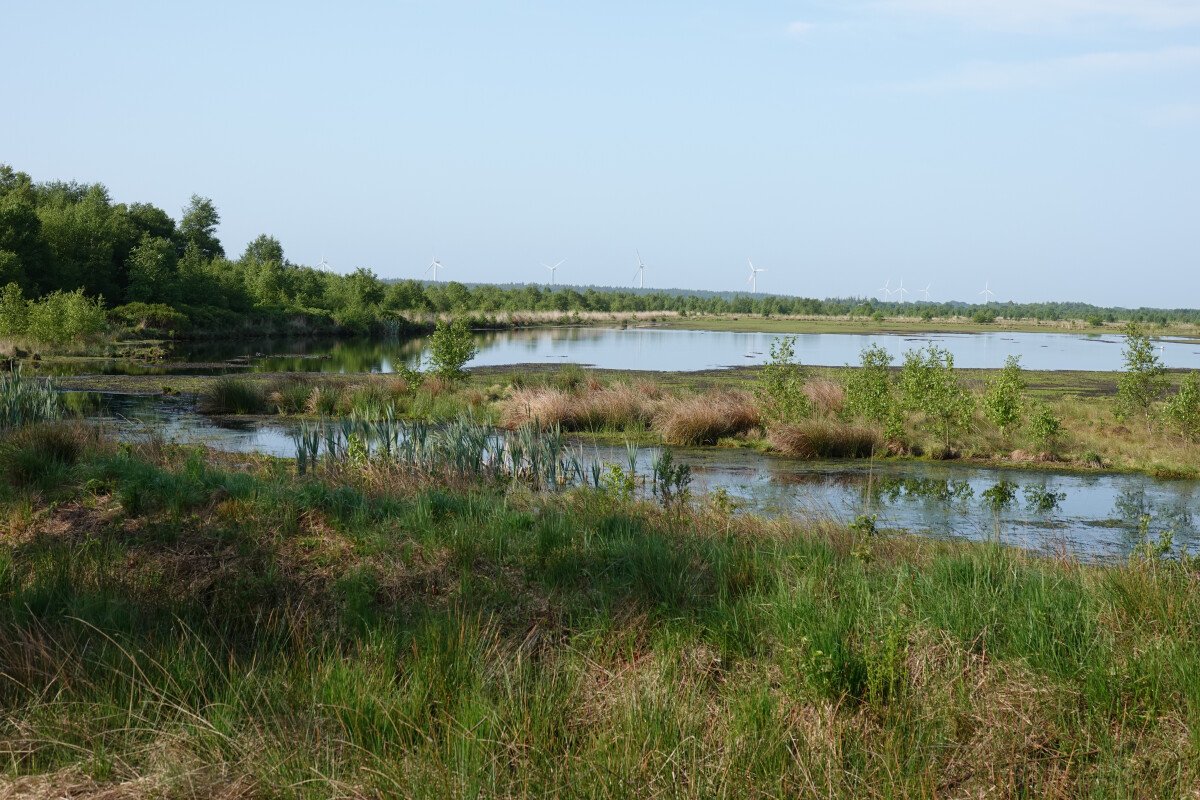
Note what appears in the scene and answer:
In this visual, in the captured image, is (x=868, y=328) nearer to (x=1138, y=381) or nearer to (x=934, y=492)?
(x=1138, y=381)

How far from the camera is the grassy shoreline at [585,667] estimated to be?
4.25 metres

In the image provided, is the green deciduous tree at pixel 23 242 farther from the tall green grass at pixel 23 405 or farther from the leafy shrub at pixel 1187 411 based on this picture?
the leafy shrub at pixel 1187 411

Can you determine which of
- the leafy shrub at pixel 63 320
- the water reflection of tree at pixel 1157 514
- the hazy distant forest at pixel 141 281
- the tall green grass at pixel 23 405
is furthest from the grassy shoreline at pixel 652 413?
the hazy distant forest at pixel 141 281

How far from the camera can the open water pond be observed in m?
42.3

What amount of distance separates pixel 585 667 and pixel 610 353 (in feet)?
170

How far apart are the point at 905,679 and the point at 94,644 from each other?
171 inches

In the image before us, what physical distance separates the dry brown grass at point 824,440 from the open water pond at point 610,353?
13.5m

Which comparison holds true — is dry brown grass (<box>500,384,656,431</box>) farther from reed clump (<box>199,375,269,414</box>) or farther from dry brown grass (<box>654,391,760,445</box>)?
reed clump (<box>199,375,269,414</box>)

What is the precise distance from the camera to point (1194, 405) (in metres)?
20.6

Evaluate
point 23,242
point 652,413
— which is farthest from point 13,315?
point 652,413

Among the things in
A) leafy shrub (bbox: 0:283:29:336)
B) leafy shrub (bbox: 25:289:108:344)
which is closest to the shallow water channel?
leafy shrub (bbox: 0:283:29:336)

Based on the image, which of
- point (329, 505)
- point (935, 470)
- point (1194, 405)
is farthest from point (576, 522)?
point (1194, 405)

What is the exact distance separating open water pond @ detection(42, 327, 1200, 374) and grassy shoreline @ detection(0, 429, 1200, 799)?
27.5m

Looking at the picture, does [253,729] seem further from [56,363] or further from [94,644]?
[56,363]
